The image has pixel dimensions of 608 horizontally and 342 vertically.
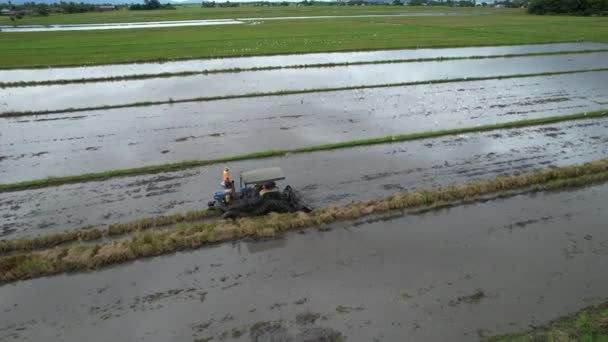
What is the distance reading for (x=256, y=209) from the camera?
11289 millimetres

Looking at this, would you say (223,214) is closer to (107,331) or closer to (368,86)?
(107,331)

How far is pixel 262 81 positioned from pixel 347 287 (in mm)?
20971

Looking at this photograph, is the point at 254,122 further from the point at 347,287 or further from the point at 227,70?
the point at 227,70

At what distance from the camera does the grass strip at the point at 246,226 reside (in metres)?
9.48

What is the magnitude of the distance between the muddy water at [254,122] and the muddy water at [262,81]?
93.9 inches

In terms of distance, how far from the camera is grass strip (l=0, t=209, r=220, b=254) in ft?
33.3

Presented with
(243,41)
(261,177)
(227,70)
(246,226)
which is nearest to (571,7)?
(243,41)

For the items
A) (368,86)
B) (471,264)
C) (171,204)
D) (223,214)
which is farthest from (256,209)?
(368,86)

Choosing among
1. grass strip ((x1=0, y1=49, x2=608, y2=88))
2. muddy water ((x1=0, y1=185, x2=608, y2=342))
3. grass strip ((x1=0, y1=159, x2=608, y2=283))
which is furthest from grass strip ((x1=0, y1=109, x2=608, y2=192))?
grass strip ((x1=0, y1=49, x2=608, y2=88))

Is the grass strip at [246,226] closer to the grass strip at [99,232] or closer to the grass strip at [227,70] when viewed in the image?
the grass strip at [99,232]

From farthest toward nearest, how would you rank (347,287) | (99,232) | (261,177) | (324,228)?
(261,177) < (324,228) < (99,232) < (347,287)

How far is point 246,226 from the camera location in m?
10.7

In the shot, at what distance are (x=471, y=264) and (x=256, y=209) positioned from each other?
5632 mm

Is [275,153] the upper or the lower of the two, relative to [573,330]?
upper
